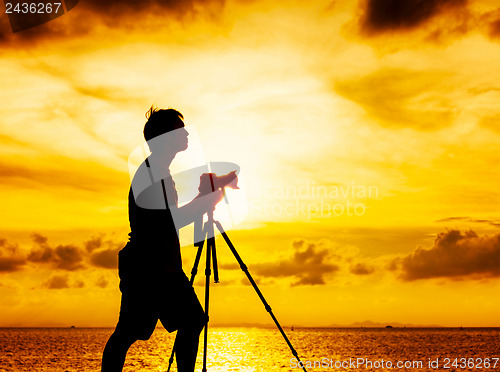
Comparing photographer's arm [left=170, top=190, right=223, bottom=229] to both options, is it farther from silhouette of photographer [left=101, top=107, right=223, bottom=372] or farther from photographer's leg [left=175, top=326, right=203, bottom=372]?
photographer's leg [left=175, top=326, right=203, bottom=372]

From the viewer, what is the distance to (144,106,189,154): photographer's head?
14.9 ft

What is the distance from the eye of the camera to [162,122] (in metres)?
4.56

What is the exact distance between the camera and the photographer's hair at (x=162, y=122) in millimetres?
4547

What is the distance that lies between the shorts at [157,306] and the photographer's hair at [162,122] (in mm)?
1178

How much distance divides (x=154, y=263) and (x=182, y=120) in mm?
1211

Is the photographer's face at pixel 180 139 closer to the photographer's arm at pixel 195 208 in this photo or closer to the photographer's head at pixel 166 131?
the photographer's head at pixel 166 131

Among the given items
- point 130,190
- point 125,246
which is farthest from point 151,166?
point 125,246

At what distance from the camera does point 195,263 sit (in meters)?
5.43

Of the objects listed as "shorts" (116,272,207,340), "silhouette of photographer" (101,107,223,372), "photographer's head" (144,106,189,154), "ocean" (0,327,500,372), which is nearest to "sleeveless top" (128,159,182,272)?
"silhouette of photographer" (101,107,223,372)

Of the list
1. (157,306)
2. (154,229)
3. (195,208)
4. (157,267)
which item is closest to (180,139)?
(195,208)

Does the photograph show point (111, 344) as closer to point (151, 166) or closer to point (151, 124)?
point (151, 166)

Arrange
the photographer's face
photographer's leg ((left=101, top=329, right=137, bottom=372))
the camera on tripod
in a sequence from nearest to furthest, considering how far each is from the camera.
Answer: photographer's leg ((left=101, top=329, right=137, bottom=372)), the photographer's face, the camera on tripod

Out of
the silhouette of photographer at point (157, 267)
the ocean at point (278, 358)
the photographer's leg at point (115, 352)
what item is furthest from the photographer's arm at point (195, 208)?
the ocean at point (278, 358)

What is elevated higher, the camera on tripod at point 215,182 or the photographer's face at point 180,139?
the photographer's face at point 180,139
